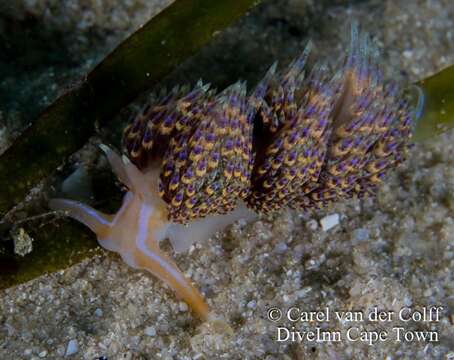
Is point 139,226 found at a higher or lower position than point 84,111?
lower

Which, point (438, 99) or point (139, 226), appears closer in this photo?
point (139, 226)

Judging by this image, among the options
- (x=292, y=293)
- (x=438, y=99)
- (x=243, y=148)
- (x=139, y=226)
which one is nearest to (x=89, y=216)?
(x=139, y=226)

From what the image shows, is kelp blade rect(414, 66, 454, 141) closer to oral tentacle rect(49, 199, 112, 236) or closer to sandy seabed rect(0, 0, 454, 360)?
sandy seabed rect(0, 0, 454, 360)

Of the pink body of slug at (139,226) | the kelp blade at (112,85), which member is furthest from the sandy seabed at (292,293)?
the kelp blade at (112,85)

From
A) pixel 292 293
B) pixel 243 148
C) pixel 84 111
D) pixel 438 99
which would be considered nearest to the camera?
pixel 243 148

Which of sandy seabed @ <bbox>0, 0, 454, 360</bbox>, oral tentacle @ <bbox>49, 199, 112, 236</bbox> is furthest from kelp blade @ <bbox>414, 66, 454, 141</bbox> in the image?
oral tentacle @ <bbox>49, 199, 112, 236</bbox>

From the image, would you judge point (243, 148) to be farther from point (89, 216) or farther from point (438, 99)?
point (438, 99)
